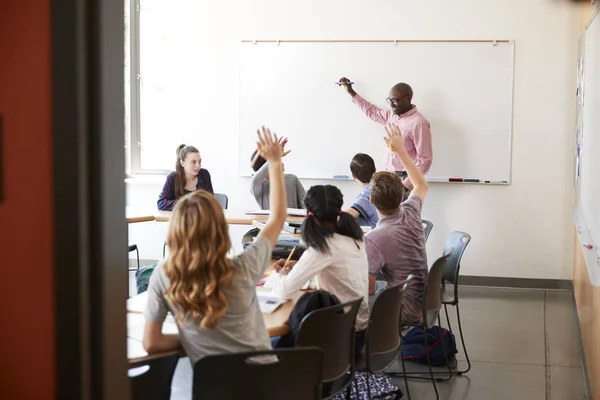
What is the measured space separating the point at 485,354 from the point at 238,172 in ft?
10.5

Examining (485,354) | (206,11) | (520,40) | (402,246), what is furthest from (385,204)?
(206,11)

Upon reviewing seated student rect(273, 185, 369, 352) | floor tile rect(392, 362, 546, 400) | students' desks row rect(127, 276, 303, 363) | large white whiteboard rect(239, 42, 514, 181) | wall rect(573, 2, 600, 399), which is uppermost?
large white whiteboard rect(239, 42, 514, 181)

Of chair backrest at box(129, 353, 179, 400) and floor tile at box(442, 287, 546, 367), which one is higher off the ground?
chair backrest at box(129, 353, 179, 400)

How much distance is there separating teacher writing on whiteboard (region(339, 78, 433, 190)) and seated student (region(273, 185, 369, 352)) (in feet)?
9.74

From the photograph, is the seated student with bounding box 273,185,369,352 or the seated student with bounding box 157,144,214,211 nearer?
the seated student with bounding box 273,185,369,352

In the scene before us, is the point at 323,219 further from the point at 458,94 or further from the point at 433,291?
the point at 458,94

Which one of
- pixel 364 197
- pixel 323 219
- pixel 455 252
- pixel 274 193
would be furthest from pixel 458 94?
pixel 274 193

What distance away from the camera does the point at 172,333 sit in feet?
8.35

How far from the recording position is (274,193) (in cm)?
267

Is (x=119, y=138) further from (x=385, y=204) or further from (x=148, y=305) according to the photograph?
(x=385, y=204)

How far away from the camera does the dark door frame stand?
962 millimetres

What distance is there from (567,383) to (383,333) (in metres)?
1.61

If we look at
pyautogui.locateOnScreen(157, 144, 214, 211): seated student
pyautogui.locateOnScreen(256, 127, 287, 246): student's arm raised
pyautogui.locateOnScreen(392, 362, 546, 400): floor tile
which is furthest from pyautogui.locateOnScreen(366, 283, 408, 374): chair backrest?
pyautogui.locateOnScreen(157, 144, 214, 211): seated student

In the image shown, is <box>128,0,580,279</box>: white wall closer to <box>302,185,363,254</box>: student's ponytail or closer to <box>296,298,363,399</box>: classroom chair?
<box>302,185,363,254</box>: student's ponytail
